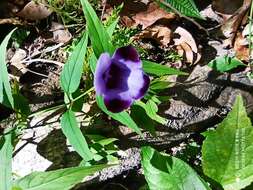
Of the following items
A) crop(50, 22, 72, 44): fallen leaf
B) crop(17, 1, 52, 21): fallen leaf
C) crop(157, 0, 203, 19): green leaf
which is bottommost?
crop(50, 22, 72, 44): fallen leaf

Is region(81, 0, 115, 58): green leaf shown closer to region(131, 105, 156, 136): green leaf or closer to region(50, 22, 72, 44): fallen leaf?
region(131, 105, 156, 136): green leaf

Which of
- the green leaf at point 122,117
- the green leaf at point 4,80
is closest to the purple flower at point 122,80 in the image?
the green leaf at point 122,117

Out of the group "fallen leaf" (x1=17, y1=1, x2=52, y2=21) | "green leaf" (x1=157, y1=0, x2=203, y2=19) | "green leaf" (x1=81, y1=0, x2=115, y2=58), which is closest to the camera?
"green leaf" (x1=81, y1=0, x2=115, y2=58)

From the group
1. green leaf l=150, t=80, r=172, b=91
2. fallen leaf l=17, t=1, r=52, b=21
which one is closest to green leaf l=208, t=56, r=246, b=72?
green leaf l=150, t=80, r=172, b=91

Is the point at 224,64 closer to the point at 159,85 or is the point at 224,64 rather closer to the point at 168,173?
the point at 159,85

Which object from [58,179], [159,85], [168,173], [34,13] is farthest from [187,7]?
[58,179]
